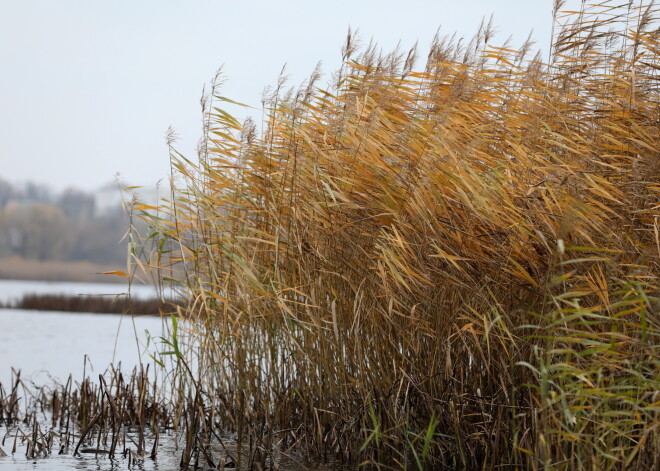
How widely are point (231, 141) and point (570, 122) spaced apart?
2095 mm

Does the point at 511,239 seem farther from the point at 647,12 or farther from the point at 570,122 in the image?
the point at 647,12

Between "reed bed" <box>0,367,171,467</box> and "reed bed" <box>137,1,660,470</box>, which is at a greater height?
"reed bed" <box>137,1,660,470</box>

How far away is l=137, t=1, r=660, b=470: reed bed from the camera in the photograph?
10.6ft

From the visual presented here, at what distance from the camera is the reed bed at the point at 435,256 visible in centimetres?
322

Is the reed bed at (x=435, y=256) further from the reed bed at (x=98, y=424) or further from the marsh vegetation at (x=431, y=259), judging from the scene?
the reed bed at (x=98, y=424)

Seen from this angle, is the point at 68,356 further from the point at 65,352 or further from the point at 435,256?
the point at 435,256

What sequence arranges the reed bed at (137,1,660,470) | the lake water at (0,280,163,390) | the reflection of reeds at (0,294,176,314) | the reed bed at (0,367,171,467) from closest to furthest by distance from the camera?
1. the reed bed at (137,1,660,470)
2. the reed bed at (0,367,171,467)
3. the lake water at (0,280,163,390)
4. the reflection of reeds at (0,294,176,314)

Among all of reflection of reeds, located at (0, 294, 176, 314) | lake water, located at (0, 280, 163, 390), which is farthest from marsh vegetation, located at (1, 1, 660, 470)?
reflection of reeds, located at (0, 294, 176, 314)

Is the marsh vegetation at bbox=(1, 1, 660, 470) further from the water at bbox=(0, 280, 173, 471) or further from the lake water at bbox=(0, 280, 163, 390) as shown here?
the lake water at bbox=(0, 280, 163, 390)

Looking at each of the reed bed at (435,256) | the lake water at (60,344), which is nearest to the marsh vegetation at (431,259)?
the reed bed at (435,256)

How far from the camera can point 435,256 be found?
3264mm

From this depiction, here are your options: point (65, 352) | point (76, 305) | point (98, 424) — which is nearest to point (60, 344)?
point (65, 352)

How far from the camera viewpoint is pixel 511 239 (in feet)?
10.9

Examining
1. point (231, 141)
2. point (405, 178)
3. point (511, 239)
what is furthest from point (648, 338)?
point (231, 141)
